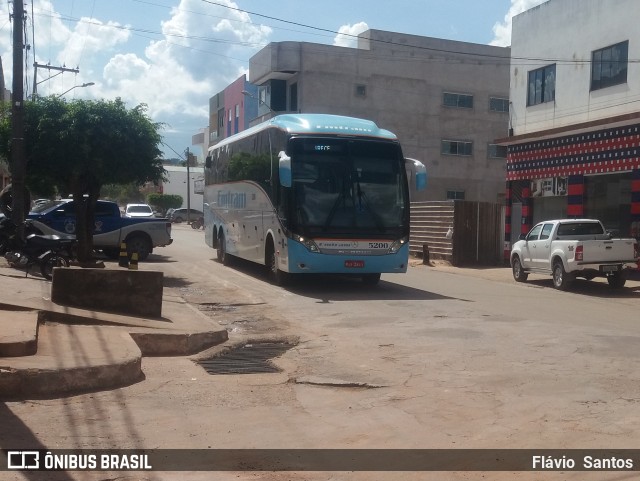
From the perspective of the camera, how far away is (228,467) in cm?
532

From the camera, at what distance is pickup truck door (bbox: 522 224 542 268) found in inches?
812

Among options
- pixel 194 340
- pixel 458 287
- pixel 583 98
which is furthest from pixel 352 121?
pixel 583 98

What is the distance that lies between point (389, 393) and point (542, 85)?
68.3 feet

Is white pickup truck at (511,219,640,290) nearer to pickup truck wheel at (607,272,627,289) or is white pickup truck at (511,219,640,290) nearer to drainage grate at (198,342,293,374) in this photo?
pickup truck wheel at (607,272,627,289)

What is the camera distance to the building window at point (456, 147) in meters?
44.4

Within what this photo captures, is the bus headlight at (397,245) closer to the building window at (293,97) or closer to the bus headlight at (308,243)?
the bus headlight at (308,243)

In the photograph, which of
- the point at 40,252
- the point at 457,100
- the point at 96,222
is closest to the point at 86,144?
the point at 40,252

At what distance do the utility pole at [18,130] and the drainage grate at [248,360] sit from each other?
345 inches

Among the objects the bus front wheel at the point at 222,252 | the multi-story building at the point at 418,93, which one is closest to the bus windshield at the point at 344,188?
the bus front wheel at the point at 222,252

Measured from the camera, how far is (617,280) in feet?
62.2

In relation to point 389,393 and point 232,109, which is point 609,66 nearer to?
point 389,393

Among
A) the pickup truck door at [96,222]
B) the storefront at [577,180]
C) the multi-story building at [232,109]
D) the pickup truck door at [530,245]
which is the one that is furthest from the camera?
the multi-story building at [232,109]

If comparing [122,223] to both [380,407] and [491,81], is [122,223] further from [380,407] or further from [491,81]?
[491,81]

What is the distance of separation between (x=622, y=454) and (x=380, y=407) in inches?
88.3
